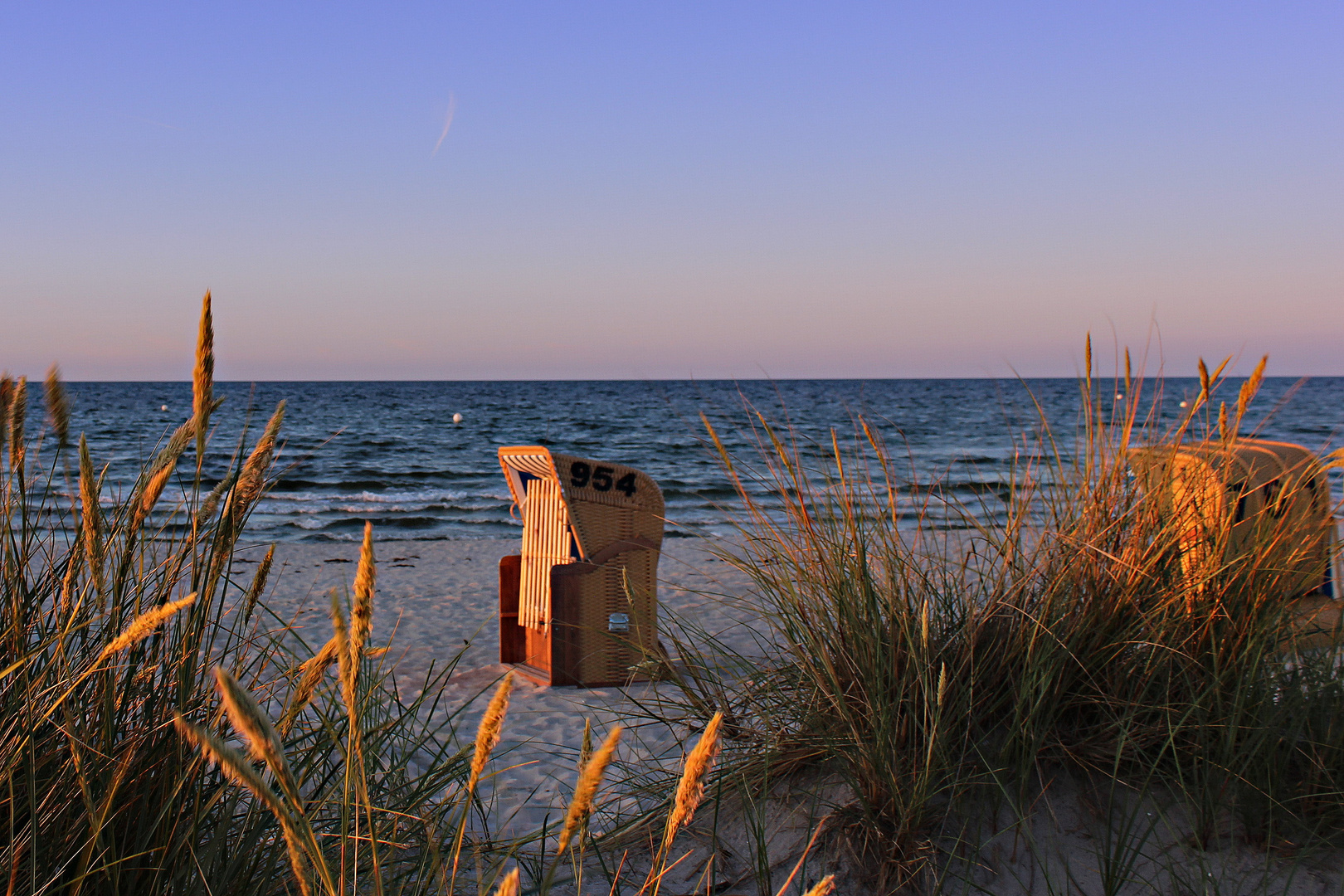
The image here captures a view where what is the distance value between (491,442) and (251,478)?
2410 cm

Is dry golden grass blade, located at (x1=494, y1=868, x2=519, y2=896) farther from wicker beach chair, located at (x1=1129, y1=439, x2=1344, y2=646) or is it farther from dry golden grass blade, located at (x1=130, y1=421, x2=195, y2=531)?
wicker beach chair, located at (x1=1129, y1=439, x2=1344, y2=646)

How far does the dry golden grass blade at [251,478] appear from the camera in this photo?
1.20 m

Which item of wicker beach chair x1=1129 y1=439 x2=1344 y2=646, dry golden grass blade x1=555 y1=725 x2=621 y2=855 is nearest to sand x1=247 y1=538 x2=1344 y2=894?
wicker beach chair x1=1129 y1=439 x2=1344 y2=646

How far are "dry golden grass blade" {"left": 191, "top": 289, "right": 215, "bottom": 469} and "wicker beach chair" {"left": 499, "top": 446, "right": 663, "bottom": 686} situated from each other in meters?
3.34

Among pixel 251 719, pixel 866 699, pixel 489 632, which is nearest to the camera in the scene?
pixel 251 719

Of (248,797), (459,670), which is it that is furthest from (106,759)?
(459,670)

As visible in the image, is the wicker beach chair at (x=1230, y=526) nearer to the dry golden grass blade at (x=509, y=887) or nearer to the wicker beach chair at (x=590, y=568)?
the dry golden grass blade at (x=509, y=887)

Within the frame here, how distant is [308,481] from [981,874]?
52.0ft

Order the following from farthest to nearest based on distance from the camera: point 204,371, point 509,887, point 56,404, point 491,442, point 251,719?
point 491,442 < point 56,404 < point 204,371 < point 509,887 < point 251,719

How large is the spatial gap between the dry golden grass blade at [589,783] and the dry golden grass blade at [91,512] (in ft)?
2.51

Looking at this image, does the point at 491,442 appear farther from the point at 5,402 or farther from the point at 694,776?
the point at 694,776

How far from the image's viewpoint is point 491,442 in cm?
2492

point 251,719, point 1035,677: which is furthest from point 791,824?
point 251,719

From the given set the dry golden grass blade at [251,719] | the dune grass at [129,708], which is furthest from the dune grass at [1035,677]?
the dry golden grass blade at [251,719]
